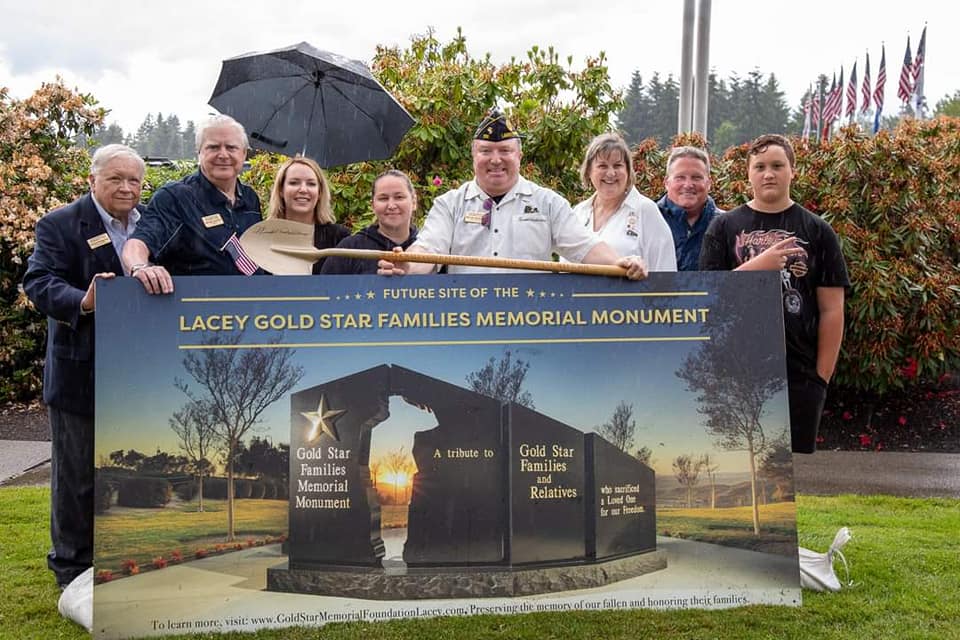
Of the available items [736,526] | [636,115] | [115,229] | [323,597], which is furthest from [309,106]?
[636,115]

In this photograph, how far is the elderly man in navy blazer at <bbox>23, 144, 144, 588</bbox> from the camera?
174 inches

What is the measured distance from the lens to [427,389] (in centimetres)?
392

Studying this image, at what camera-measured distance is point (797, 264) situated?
4410 mm

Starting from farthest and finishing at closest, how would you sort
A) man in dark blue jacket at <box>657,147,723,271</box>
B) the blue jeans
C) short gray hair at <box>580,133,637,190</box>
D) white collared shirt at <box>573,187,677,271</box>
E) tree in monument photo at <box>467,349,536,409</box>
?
man in dark blue jacket at <box>657,147,723,271</box>
short gray hair at <box>580,133,637,190</box>
white collared shirt at <box>573,187,677,271</box>
the blue jeans
tree in monument photo at <box>467,349,536,409</box>

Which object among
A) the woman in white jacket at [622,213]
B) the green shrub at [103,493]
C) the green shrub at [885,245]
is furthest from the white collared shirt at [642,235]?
the green shrub at [885,245]

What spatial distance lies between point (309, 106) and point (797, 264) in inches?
134

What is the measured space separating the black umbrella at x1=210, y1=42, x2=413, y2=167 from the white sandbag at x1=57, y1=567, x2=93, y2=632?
3070 millimetres

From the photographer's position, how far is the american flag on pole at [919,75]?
40188 mm

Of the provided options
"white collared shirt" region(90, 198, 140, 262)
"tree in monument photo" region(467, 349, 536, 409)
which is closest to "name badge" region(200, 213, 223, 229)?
"white collared shirt" region(90, 198, 140, 262)

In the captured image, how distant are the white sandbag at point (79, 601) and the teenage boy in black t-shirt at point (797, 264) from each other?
3225 millimetres

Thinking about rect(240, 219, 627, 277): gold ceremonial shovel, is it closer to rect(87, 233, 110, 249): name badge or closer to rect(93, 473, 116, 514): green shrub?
rect(87, 233, 110, 249): name badge

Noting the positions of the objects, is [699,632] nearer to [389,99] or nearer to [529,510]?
[529,510]

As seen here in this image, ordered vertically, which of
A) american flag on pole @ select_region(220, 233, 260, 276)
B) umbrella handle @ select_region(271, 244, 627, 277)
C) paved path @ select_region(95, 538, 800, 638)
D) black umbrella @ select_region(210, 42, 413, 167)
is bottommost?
paved path @ select_region(95, 538, 800, 638)

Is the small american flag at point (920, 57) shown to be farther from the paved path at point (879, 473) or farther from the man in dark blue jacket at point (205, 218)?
the man in dark blue jacket at point (205, 218)
